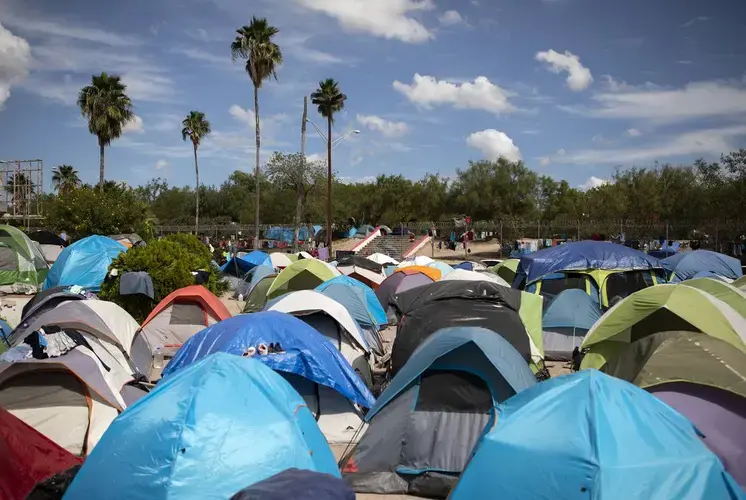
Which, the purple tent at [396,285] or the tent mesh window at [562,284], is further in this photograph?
the purple tent at [396,285]

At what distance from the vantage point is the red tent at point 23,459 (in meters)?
5.91

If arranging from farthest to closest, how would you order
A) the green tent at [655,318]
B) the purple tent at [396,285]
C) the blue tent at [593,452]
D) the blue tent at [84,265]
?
the blue tent at [84,265] < the purple tent at [396,285] < the green tent at [655,318] < the blue tent at [593,452]

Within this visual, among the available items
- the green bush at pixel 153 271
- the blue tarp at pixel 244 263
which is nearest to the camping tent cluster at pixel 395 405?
the green bush at pixel 153 271

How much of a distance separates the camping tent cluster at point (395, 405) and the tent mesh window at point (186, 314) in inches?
41.0

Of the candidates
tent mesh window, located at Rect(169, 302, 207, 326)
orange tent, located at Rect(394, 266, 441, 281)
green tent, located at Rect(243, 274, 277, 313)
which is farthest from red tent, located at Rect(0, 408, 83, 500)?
orange tent, located at Rect(394, 266, 441, 281)

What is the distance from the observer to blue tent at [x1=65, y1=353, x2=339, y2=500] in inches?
205

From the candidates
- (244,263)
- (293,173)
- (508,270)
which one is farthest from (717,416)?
(293,173)

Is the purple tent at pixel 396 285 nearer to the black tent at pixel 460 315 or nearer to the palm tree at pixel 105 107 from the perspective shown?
the black tent at pixel 460 315

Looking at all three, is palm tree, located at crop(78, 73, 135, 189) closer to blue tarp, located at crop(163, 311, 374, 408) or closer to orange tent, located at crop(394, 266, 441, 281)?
orange tent, located at crop(394, 266, 441, 281)

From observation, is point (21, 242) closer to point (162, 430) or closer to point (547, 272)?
point (547, 272)

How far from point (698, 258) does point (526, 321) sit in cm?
1123

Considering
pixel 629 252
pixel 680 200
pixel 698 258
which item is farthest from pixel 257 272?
pixel 680 200

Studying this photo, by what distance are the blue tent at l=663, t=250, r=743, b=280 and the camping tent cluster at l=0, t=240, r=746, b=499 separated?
27.6 ft

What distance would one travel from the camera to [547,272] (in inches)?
648
